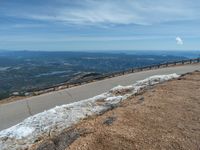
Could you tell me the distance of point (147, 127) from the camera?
340 inches

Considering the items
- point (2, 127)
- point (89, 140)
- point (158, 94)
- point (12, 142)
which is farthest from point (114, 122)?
point (2, 127)

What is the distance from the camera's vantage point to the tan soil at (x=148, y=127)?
7.52 meters

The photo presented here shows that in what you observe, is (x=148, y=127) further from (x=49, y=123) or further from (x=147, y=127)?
(x=49, y=123)

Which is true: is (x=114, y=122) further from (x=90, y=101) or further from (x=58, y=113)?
(x=90, y=101)

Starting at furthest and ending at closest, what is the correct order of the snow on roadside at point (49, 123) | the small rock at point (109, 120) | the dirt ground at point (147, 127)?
the snow on roadside at point (49, 123), the small rock at point (109, 120), the dirt ground at point (147, 127)

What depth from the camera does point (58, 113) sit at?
39.3 feet

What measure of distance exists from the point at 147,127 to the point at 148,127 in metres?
0.03

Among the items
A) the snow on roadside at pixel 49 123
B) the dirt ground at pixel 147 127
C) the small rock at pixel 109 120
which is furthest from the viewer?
the snow on roadside at pixel 49 123

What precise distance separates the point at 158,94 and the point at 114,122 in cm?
429

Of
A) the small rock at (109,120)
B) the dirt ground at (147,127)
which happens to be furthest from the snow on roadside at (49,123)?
the small rock at (109,120)

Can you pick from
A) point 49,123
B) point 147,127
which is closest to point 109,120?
point 147,127

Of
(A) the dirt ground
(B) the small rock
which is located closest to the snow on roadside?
(A) the dirt ground

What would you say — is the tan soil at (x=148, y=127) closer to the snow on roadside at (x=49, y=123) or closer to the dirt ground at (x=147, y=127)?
the dirt ground at (x=147, y=127)

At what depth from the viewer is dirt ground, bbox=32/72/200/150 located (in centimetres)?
752
